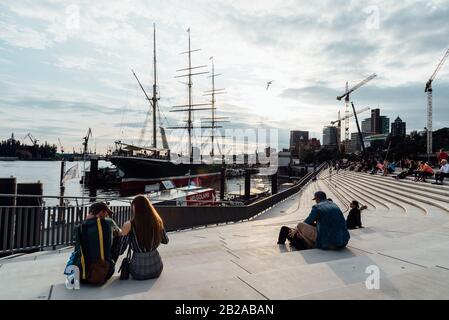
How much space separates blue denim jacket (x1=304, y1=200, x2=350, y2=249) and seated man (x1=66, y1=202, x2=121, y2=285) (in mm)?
3641

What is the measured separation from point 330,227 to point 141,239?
3.45m

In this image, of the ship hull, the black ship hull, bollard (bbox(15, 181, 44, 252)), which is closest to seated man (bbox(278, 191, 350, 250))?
bollard (bbox(15, 181, 44, 252))

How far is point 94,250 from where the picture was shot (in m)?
3.91

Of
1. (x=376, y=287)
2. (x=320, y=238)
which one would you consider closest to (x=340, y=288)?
(x=376, y=287)

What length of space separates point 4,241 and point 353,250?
276 inches

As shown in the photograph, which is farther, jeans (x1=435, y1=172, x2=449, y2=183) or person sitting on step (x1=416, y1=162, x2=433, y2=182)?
person sitting on step (x1=416, y1=162, x2=433, y2=182)

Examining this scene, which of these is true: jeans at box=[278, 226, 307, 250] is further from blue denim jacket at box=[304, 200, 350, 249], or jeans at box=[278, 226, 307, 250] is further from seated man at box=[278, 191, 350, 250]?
blue denim jacket at box=[304, 200, 350, 249]

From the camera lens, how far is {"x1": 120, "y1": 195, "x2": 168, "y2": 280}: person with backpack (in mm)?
4035

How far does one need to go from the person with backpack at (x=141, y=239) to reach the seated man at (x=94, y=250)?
8.2 inches

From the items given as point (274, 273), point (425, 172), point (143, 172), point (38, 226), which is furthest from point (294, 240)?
point (143, 172)
